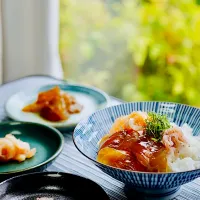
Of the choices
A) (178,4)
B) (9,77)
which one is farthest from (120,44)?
(9,77)

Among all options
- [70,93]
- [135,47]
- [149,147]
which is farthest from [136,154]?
[135,47]

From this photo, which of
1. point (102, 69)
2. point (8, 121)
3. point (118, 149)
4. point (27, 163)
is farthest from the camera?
point (102, 69)

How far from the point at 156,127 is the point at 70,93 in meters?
0.70

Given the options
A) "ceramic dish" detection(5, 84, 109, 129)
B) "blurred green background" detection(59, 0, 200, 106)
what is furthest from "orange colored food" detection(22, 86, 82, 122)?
"blurred green background" detection(59, 0, 200, 106)

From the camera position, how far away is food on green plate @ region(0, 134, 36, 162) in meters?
1.25

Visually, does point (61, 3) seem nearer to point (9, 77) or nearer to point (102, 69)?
point (102, 69)

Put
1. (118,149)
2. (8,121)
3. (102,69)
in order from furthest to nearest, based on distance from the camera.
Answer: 1. (102,69)
2. (8,121)
3. (118,149)

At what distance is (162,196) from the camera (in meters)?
1.10

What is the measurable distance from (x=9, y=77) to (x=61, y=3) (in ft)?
3.91

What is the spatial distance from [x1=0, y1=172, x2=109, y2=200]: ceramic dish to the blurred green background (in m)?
2.03

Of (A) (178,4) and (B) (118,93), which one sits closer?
(A) (178,4)

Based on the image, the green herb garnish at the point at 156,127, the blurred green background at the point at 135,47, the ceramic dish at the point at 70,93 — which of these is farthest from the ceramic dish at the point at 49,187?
the blurred green background at the point at 135,47

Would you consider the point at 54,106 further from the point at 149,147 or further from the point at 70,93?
the point at 149,147

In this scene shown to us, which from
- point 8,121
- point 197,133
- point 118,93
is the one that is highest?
point 197,133
